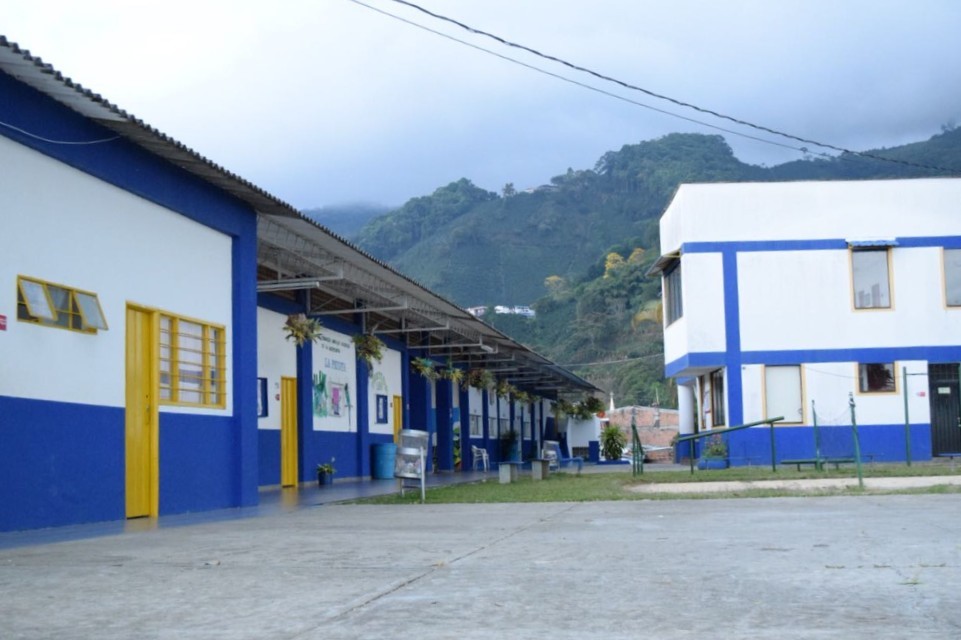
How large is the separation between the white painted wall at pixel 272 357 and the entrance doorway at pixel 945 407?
58.4 ft

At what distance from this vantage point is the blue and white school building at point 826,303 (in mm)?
29203

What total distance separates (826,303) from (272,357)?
15931 millimetres

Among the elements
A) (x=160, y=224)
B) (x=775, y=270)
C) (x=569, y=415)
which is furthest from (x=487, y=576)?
(x=569, y=415)

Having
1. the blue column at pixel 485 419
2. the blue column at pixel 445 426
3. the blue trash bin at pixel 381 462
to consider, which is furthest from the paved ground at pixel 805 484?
the blue column at pixel 485 419

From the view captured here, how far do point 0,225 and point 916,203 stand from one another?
25188 millimetres

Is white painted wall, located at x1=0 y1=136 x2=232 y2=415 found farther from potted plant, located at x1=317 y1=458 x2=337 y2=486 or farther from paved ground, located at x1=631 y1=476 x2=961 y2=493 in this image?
potted plant, located at x1=317 y1=458 x2=337 y2=486

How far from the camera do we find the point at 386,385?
1092 inches

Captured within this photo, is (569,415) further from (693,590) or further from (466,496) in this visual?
(693,590)

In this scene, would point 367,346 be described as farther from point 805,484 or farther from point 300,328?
point 805,484

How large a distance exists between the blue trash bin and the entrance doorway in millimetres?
14570

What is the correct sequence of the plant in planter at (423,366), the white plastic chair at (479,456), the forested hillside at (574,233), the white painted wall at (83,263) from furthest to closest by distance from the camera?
1. the forested hillside at (574,233)
2. the white plastic chair at (479,456)
3. the plant in planter at (423,366)
4. the white painted wall at (83,263)

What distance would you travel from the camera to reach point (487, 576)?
6.61 m

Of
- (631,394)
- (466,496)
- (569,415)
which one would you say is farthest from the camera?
(631,394)

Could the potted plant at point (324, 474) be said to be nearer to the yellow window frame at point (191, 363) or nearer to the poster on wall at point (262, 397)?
A: the poster on wall at point (262, 397)
